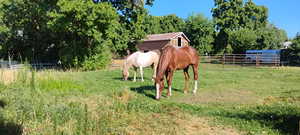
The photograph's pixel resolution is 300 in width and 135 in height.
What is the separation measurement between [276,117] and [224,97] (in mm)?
2175

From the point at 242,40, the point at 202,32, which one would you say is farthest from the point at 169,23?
the point at 242,40

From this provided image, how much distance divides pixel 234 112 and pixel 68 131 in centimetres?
362

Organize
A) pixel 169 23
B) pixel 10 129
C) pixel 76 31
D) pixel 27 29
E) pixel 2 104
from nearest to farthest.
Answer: pixel 10 129 < pixel 2 104 < pixel 76 31 < pixel 27 29 < pixel 169 23

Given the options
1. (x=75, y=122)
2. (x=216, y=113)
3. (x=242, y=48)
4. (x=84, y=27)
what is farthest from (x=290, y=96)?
(x=242, y=48)

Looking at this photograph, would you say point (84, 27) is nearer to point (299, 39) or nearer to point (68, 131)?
point (68, 131)

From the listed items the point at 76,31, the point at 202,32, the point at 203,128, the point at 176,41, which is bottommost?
the point at 203,128

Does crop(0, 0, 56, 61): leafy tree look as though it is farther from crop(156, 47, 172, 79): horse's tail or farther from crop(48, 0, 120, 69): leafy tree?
crop(156, 47, 172, 79): horse's tail

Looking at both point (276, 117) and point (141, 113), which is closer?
point (276, 117)

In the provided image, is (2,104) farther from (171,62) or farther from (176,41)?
(176,41)

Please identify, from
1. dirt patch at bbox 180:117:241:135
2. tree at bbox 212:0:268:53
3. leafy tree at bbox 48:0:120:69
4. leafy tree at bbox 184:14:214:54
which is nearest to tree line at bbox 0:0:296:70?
leafy tree at bbox 48:0:120:69

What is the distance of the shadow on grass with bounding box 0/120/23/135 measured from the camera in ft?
11.3

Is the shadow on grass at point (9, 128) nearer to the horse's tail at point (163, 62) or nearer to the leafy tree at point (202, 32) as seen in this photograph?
the horse's tail at point (163, 62)

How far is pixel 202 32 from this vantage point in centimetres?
3728

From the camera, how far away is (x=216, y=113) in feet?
15.8
